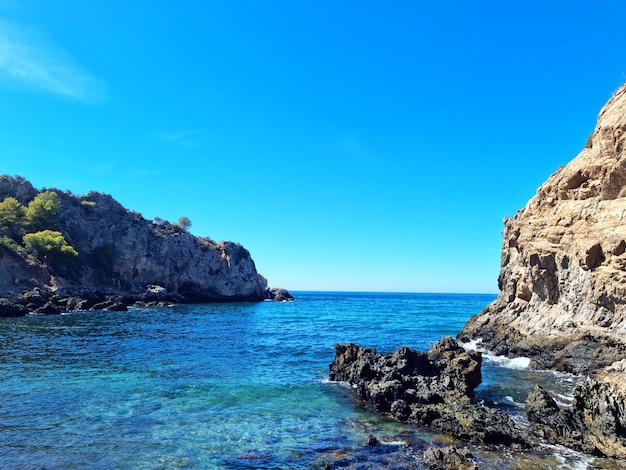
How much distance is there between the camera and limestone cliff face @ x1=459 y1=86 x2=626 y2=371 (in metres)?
23.6

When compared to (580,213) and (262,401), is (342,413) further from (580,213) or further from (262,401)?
(580,213)

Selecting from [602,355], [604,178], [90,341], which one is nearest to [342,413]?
[602,355]

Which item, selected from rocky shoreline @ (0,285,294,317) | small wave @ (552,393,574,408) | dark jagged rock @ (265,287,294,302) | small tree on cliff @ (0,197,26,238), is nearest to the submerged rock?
small wave @ (552,393,574,408)

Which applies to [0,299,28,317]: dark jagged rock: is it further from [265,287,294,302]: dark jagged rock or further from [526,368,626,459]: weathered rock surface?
[265,287,294,302]: dark jagged rock

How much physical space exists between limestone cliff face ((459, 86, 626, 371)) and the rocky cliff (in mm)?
65548

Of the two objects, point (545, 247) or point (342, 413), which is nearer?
point (342, 413)

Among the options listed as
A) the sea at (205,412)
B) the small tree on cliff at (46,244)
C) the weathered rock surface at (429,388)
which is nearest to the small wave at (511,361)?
the sea at (205,412)

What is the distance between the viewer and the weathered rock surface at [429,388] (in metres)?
13.7

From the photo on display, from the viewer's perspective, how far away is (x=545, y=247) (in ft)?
97.1

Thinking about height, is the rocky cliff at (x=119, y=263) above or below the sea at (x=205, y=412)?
above

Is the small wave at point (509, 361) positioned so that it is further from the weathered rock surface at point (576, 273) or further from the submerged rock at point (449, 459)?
the submerged rock at point (449, 459)

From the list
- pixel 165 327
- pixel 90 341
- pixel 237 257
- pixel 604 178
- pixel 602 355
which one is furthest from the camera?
pixel 237 257

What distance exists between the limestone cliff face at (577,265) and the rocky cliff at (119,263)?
65.5 m

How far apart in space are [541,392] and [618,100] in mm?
24867
